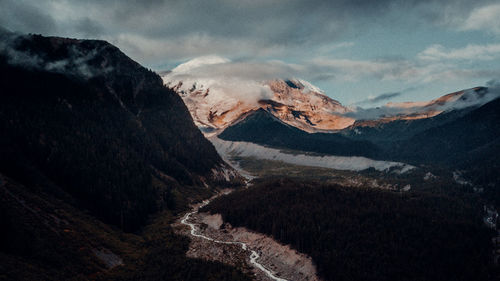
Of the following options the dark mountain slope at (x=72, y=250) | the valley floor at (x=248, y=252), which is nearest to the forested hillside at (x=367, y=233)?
the valley floor at (x=248, y=252)

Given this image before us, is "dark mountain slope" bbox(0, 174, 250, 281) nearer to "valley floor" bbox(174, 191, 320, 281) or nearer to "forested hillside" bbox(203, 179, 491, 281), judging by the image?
"valley floor" bbox(174, 191, 320, 281)

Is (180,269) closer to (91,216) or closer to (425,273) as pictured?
(91,216)

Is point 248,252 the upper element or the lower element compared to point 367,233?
lower

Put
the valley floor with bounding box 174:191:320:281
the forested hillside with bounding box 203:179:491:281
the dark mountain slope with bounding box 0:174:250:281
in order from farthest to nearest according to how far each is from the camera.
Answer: the valley floor with bounding box 174:191:320:281 < the forested hillside with bounding box 203:179:491:281 < the dark mountain slope with bounding box 0:174:250:281

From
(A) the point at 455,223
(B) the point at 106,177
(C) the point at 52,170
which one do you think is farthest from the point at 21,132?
(A) the point at 455,223

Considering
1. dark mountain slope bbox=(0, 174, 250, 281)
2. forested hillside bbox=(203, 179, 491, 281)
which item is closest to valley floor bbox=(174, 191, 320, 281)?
forested hillside bbox=(203, 179, 491, 281)

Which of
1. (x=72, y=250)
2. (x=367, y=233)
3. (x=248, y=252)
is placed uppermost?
(x=72, y=250)

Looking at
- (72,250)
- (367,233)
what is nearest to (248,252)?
(367,233)

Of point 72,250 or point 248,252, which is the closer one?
point 72,250

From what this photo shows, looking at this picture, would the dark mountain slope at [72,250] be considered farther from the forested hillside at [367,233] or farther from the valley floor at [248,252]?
the forested hillside at [367,233]

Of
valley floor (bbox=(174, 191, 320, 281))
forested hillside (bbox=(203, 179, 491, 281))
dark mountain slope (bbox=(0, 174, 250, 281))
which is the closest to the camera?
dark mountain slope (bbox=(0, 174, 250, 281))

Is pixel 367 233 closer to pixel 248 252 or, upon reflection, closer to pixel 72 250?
pixel 248 252
